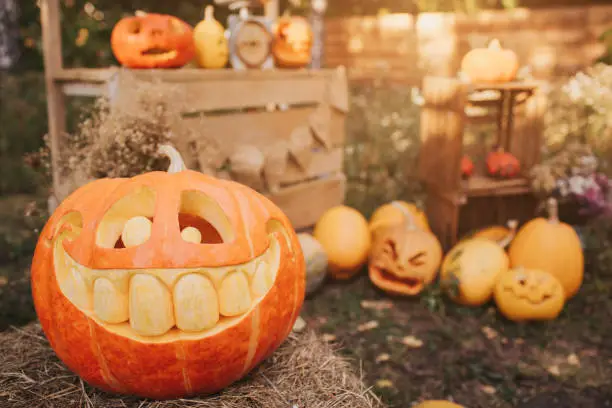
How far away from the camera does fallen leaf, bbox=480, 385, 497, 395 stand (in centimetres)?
266

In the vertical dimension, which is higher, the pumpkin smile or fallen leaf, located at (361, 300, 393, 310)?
the pumpkin smile

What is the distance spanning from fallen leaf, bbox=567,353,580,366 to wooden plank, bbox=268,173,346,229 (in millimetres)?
1802

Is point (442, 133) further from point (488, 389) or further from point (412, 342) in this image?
point (488, 389)

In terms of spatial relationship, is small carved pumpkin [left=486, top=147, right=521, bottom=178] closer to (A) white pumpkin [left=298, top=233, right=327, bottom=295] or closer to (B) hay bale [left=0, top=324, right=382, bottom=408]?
(A) white pumpkin [left=298, top=233, right=327, bottom=295]

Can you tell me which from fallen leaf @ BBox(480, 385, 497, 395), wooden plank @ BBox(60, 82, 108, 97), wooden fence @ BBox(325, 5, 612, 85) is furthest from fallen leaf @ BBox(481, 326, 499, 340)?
wooden fence @ BBox(325, 5, 612, 85)

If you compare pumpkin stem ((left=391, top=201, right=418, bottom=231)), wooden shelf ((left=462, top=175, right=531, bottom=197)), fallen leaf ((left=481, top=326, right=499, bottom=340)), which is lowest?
fallen leaf ((left=481, top=326, right=499, bottom=340))

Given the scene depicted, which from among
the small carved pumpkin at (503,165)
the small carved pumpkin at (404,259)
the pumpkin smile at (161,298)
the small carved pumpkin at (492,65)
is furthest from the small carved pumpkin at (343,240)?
the pumpkin smile at (161,298)

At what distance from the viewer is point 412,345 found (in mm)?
3076

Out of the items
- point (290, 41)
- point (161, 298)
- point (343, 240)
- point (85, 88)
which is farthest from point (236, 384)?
point (290, 41)

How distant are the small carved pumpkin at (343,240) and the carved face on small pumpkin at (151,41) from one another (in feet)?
A: 4.56

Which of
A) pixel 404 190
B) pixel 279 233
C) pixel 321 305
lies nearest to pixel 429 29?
pixel 404 190

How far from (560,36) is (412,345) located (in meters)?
4.47

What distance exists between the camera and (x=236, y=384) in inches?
75.9

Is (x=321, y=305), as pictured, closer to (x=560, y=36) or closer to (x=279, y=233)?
(x=279, y=233)
